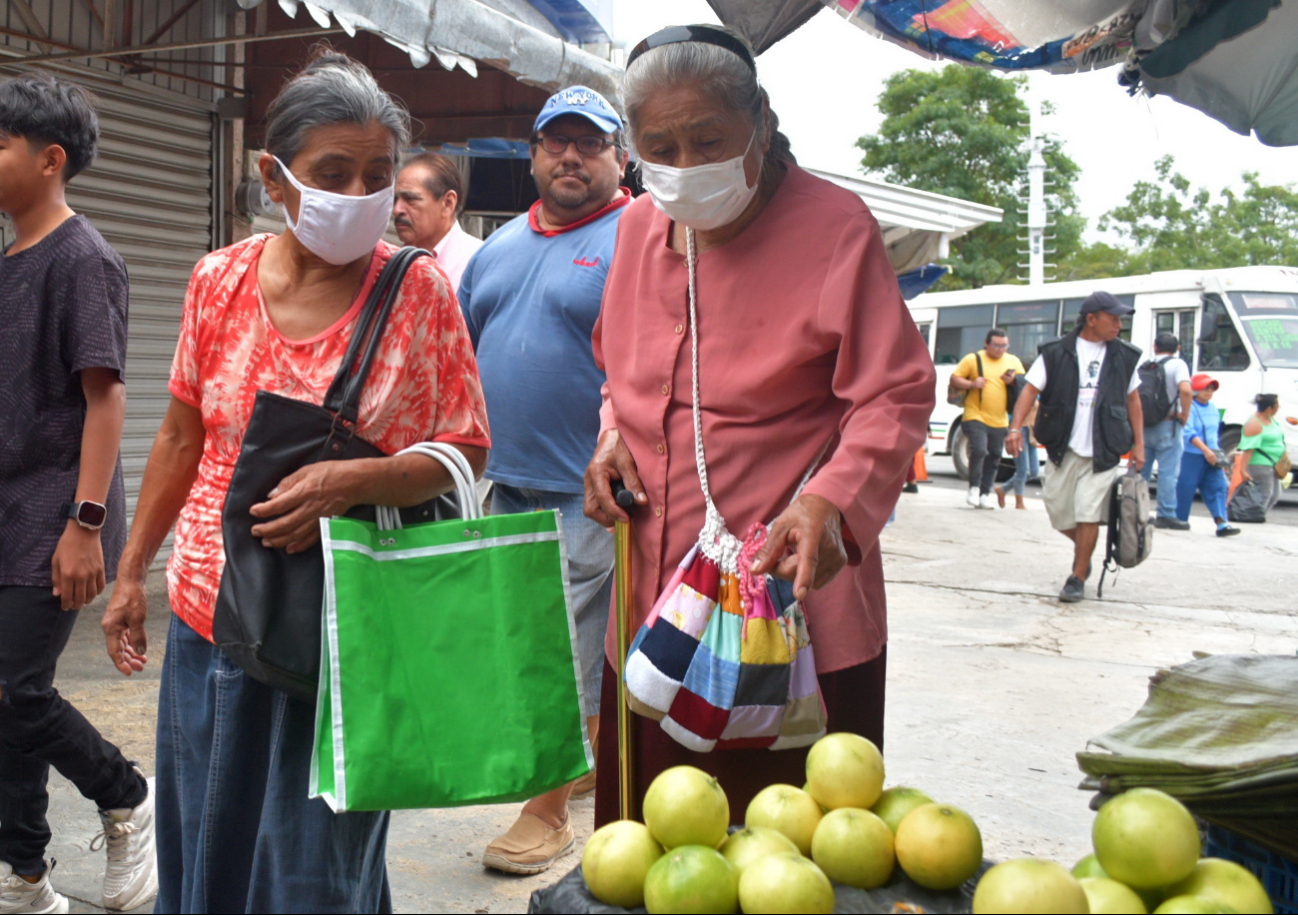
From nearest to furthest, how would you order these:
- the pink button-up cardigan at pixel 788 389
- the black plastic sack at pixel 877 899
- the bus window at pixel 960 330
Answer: the black plastic sack at pixel 877 899 → the pink button-up cardigan at pixel 788 389 → the bus window at pixel 960 330

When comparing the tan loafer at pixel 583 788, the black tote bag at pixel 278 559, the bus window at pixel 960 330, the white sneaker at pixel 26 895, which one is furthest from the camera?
the bus window at pixel 960 330

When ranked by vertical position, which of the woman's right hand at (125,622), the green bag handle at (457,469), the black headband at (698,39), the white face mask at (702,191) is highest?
the black headband at (698,39)

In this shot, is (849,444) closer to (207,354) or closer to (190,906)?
(207,354)

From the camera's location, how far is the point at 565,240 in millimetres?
3742

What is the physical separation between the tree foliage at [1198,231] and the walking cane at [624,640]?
3930 cm

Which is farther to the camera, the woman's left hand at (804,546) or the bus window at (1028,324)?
the bus window at (1028,324)

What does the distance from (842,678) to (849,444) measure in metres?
0.48

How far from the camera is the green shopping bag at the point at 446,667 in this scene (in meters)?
1.81

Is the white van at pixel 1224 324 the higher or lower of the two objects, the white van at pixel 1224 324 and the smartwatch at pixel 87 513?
the higher

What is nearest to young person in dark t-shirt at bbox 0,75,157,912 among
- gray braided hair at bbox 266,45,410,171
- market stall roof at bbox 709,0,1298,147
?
gray braided hair at bbox 266,45,410,171

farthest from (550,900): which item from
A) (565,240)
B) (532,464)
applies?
(565,240)

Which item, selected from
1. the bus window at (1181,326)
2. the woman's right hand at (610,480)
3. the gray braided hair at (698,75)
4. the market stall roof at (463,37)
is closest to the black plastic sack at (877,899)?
the woman's right hand at (610,480)

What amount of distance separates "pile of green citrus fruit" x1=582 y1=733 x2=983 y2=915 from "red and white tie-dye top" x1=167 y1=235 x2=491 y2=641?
36.4 inches

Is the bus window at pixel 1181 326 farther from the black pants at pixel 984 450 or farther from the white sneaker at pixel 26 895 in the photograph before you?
the white sneaker at pixel 26 895
